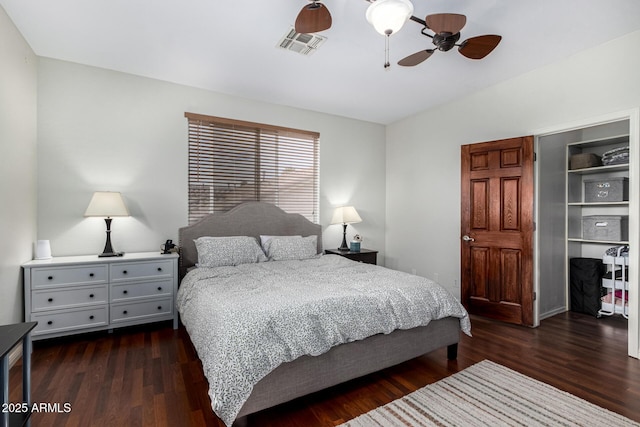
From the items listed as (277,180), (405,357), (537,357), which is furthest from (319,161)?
(537,357)

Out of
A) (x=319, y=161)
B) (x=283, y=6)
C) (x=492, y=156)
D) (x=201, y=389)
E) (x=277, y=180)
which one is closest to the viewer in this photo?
(x=201, y=389)

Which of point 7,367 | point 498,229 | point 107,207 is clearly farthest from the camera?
point 498,229

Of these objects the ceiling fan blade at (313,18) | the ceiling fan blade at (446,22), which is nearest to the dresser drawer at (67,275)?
the ceiling fan blade at (313,18)

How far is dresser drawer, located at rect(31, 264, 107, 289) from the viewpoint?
2814 mm

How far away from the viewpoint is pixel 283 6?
2377mm

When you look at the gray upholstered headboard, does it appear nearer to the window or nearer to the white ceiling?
the window

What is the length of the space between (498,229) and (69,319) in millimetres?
4575

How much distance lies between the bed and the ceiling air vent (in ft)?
6.93

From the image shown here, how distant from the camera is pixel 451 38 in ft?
7.59

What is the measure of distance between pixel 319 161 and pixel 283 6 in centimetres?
259

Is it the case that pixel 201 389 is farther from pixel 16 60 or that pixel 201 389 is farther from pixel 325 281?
pixel 16 60

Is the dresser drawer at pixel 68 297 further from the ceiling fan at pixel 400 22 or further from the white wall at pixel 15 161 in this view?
the ceiling fan at pixel 400 22

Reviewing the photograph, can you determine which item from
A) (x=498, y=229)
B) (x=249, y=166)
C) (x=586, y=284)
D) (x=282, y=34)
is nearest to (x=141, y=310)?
(x=249, y=166)

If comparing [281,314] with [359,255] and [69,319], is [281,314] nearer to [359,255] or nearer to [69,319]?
[69,319]
